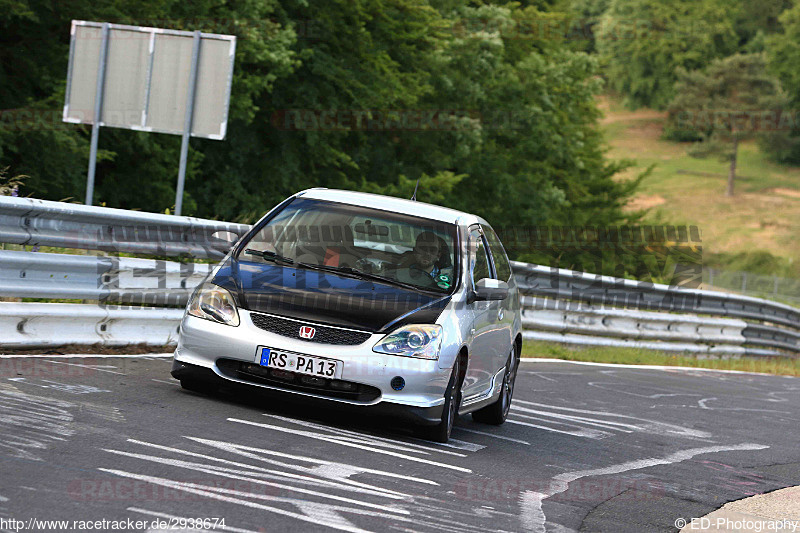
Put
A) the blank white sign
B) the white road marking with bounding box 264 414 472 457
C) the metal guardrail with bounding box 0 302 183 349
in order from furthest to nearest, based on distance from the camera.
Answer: the blank white sign, the metal guardrail with bounding box 0 302 183 349, the white road marking with bounding box 264 414 472 457

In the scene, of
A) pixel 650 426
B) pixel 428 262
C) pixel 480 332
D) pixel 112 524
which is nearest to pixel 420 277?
pixel 428 262

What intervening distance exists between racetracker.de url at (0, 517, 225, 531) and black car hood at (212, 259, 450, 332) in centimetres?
289

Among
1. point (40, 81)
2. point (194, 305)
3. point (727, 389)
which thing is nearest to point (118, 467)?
point (194, 305)

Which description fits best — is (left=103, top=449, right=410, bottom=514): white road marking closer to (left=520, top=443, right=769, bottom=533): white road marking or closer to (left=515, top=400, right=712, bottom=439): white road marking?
(left=520, top=443, right=769, bottom=533): white road marking

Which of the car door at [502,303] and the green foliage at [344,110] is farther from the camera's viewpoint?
the green foliage at [344,110]

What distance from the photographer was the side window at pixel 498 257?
10203mm

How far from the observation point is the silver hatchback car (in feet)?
26.0

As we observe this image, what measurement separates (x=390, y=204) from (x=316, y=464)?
3149mm

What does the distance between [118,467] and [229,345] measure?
214cm

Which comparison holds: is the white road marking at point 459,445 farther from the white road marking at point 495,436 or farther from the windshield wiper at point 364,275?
the windshield wiper at point 364,275

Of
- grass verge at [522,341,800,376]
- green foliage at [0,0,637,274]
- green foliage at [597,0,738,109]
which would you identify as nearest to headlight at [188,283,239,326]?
green foliage at [0,0,637,274]

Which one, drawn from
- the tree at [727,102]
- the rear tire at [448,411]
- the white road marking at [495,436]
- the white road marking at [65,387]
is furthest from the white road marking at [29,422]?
the tree at [727,102]

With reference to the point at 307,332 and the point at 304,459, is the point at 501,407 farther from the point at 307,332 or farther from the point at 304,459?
the point at 304,459

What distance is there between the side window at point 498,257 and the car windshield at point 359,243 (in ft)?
3.12
